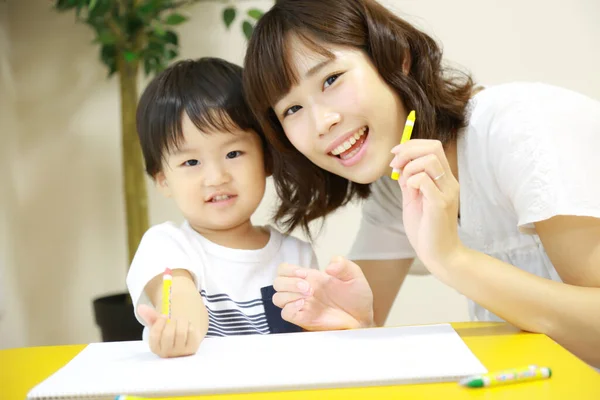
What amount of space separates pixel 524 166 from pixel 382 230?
1.45 ft

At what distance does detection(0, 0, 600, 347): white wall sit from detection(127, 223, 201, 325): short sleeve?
37.8 inches

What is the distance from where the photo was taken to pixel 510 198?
940 millimetres

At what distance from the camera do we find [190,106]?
1.04 meters

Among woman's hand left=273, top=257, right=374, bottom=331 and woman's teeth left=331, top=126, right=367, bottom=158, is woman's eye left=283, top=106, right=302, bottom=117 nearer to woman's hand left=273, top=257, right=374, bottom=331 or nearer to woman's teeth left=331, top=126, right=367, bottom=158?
woman's teeth left=331, top=126, right=367, bottom=158

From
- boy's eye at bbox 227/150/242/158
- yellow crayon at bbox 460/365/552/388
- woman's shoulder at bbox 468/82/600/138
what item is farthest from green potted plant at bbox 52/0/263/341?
yellow crayon at bbox 460/365/552/388

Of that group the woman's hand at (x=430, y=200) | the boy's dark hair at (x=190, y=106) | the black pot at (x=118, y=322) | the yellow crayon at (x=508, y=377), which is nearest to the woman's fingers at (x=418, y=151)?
the woman's hand at (x=430, y=200)

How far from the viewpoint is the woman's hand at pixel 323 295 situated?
2.91ft

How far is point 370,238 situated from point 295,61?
46 cm

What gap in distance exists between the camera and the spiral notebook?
1.96 feet

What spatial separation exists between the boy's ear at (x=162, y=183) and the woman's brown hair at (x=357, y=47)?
0.65 feet

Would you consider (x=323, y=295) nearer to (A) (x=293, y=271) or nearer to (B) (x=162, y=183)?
(A) (x=293, y=271)

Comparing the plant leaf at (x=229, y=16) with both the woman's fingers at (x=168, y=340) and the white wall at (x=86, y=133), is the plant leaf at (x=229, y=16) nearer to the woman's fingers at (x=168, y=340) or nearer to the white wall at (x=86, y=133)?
the white wall at (x=86, y=133)

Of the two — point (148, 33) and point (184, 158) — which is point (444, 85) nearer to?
point (184, 158)

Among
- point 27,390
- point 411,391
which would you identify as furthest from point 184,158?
point 411,391
